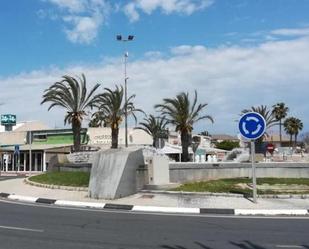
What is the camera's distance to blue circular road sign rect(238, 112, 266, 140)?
17.7 meters

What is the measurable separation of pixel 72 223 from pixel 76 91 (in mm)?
38793

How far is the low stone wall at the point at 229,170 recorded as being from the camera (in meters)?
27.1

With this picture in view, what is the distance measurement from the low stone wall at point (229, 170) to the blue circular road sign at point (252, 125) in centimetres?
941

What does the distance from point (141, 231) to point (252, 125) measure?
23.6 feet

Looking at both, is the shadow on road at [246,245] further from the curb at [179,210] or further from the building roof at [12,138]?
the building roof at [12,138]

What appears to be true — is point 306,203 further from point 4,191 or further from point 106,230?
point 4,191

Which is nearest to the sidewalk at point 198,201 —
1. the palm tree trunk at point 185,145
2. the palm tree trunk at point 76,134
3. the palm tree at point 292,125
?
the palm tree trunk at point 76,134

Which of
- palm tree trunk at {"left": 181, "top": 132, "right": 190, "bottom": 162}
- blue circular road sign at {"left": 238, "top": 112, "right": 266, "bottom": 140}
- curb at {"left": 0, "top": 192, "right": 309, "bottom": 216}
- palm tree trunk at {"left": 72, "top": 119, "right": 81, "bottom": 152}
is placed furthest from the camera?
palm tree trunk at {"left": 181, "top": 132, "right": 190, "bottom": 162}

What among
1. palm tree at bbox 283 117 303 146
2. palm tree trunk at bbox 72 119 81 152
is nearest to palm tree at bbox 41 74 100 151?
palm tree trunk at bbox 72 119 81 152

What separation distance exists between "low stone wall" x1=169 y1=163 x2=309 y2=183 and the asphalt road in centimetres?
1121

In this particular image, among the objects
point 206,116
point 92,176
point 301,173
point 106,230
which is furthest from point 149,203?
point 206,116

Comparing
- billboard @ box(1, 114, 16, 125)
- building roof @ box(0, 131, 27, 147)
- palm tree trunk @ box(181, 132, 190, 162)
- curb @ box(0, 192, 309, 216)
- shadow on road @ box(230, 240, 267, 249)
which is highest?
billboard @ box(1, 114, 16, 125)

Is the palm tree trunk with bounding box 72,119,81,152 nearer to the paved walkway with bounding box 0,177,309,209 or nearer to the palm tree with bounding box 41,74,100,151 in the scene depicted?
the palm tree with bounding box 41,74,100,151

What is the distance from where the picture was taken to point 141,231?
11.9 m
